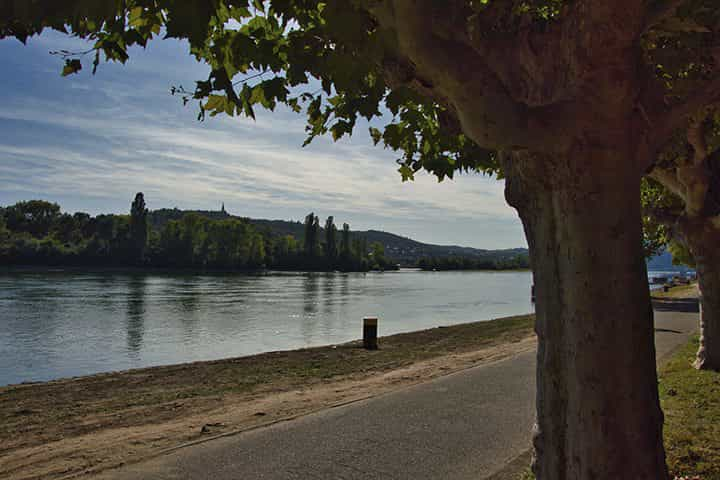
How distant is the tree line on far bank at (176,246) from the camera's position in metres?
106

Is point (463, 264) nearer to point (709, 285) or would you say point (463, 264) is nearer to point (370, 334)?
point (370, 334)

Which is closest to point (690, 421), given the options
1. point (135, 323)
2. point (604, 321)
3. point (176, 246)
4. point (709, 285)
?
point (709, 285)

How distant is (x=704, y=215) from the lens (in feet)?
31.0

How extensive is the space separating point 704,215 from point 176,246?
108 meters

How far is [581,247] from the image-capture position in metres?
3.45

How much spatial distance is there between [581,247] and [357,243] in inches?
5436

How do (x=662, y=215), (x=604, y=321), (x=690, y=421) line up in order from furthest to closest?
(x=662, y=215) → (x=690, y=421) → (x=604, y=321)

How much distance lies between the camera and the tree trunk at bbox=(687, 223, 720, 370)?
9.51 meters

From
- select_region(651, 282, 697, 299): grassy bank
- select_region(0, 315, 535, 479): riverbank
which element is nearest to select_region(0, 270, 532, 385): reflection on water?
select_region(0, 315, 535, 479): riverbank

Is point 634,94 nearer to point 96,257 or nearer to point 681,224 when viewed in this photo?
point 681,224

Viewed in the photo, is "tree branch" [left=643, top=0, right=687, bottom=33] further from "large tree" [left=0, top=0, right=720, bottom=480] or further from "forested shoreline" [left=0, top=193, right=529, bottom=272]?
"forested shoreline" [left=0, top=193, right=529, bottom=272]

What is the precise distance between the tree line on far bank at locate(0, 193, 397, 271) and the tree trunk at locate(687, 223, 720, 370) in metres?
106

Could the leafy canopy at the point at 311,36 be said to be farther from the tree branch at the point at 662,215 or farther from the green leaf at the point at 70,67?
the tree branch at the point at 662,215

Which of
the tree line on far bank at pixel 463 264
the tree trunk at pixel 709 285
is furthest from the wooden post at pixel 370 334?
the tree line on far bank at pixel 463 264
